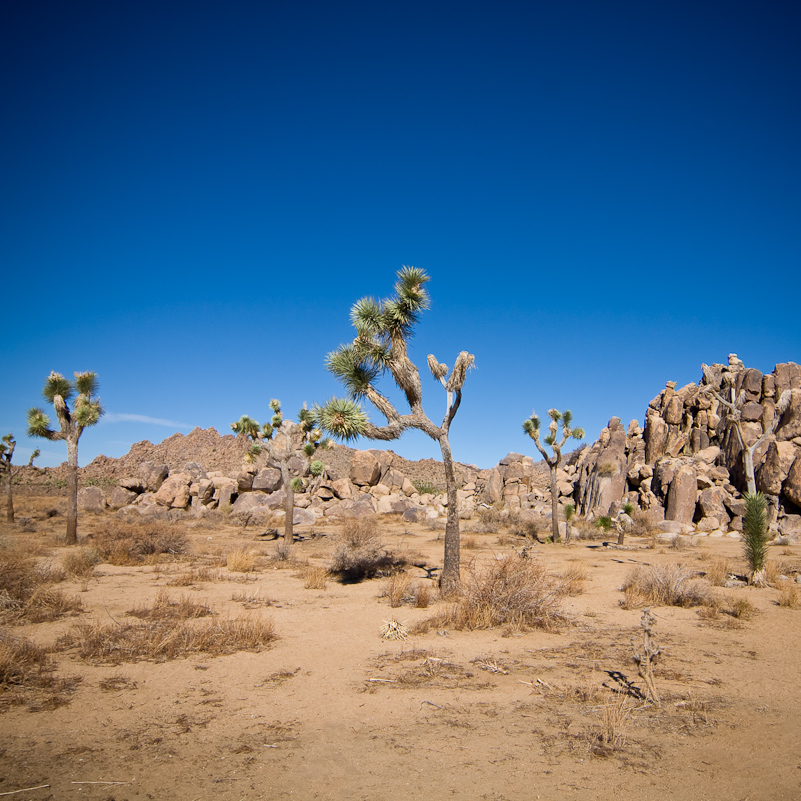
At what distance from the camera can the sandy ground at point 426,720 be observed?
3.63 m

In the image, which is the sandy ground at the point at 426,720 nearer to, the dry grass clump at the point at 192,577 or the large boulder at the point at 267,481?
the dry grass clump at the point at 192,577

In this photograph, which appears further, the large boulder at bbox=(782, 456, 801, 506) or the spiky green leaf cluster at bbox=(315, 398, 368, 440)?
the large boulder at bbox=(782, 456, 801, 506)

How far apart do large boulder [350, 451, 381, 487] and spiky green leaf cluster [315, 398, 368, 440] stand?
31.6m

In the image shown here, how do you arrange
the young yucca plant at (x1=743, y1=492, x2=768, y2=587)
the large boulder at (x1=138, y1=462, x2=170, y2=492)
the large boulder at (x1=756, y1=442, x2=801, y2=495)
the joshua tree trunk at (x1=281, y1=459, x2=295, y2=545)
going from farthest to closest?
the large boulder at (x1=138, y1=462, x2=170, y2=492), the large boulder at (x1=756, y1=442, x2=801, y2=495), the joshua tree trunk at (x1=281, y1=459, x2=295, y2=545), the young yucca plant at (x1=743, y1=492, x2=768, y2=587)

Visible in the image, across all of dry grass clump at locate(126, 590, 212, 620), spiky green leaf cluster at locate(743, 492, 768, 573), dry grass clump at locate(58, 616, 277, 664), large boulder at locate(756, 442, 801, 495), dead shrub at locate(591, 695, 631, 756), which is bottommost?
dry grass clump at locate(126, 590, 212, 620)

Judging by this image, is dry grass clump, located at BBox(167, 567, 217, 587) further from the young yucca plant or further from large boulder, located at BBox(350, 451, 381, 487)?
large boulder, located at BBox(350, 451, 381, 487)

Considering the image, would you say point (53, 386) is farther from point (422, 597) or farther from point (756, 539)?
point (756, 539)

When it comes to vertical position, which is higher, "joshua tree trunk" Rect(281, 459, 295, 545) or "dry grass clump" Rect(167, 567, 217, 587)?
"joshua tree trunk" Rect(281, 459, 295, 545)

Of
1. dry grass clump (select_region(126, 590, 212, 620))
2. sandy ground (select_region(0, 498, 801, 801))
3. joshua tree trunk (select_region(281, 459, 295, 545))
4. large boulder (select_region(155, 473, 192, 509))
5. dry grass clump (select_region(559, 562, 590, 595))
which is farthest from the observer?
large boulder (select_region(155, 473, 192, 509))

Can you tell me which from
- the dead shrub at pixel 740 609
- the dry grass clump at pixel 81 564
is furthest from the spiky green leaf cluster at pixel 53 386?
the dead shrub at pixel 740 609

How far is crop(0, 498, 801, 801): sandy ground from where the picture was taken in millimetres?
3635

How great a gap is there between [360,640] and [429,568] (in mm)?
6833

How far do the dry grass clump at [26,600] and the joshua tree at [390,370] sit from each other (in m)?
5.73

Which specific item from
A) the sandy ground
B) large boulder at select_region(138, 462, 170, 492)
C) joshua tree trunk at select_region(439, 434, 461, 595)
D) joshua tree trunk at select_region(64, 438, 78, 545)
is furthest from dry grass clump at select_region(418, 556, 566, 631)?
large boulder at select_region(138, 462, 170, 492)
